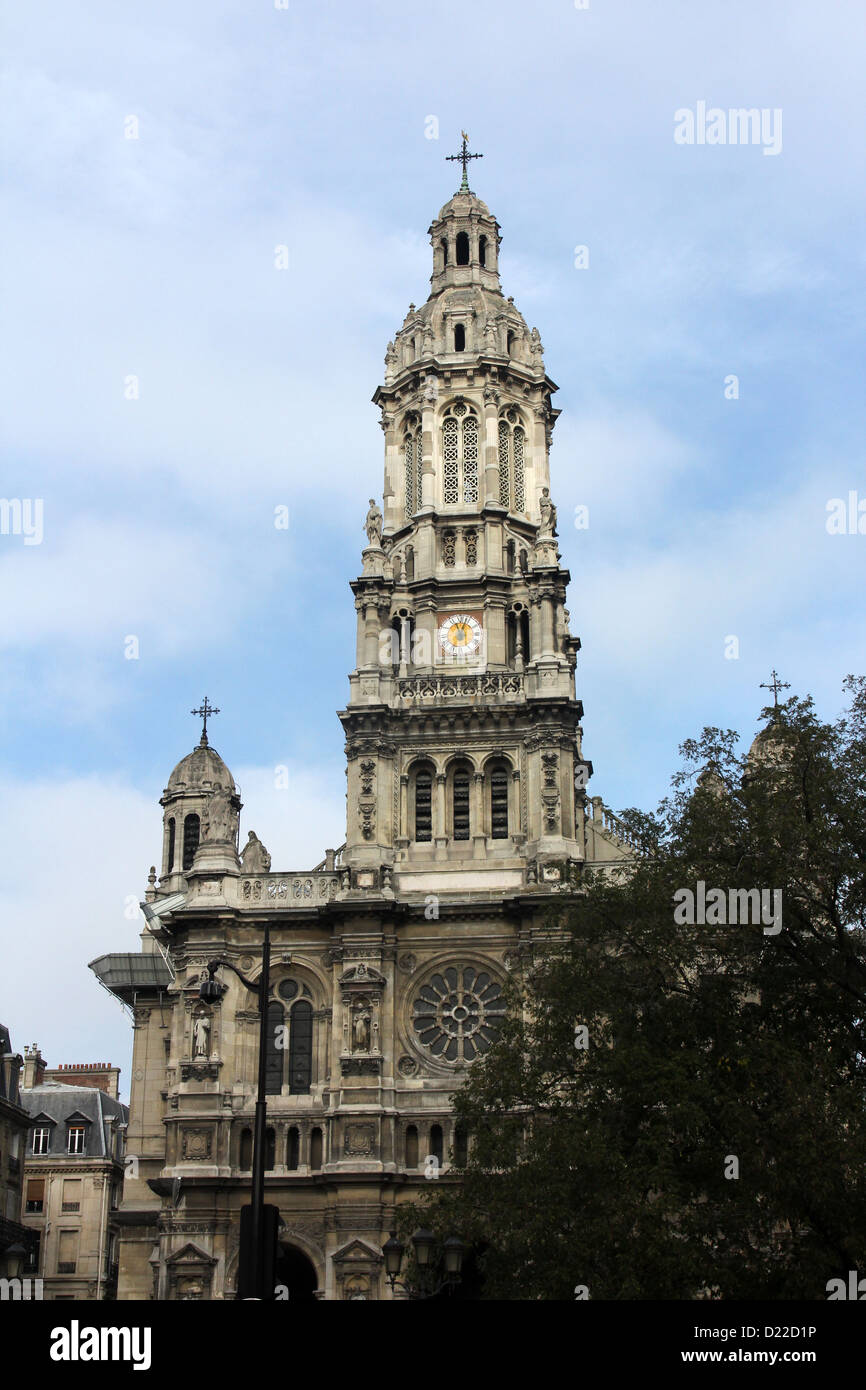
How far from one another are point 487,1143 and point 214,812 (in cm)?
2725

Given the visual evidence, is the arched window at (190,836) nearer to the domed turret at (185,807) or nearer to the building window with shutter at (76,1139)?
the domed turret at (185,807)

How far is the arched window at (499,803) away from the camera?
60.5 metres

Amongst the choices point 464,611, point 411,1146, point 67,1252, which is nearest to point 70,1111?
point 67,1252

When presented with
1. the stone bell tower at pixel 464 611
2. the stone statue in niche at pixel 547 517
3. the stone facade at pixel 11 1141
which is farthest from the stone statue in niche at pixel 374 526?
the stone facade at pixel 11 1141

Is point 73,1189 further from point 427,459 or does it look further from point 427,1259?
point 427,1259

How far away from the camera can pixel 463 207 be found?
2928 inches

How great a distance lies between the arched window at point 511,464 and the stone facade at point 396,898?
4.3 inches

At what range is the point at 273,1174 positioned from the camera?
182 ft

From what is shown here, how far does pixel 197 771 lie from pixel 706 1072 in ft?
167

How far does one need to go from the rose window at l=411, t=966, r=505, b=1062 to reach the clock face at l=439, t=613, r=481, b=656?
12725 millimetres

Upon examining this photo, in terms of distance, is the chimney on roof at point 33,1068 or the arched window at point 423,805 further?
the chimney on roof at point 33,1068


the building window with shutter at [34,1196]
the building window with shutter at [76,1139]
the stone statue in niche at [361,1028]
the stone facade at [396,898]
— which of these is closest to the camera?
the stone facade at [396,898]

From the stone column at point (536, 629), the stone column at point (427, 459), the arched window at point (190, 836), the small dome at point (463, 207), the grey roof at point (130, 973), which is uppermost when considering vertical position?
the small dome at point (463, 207)
